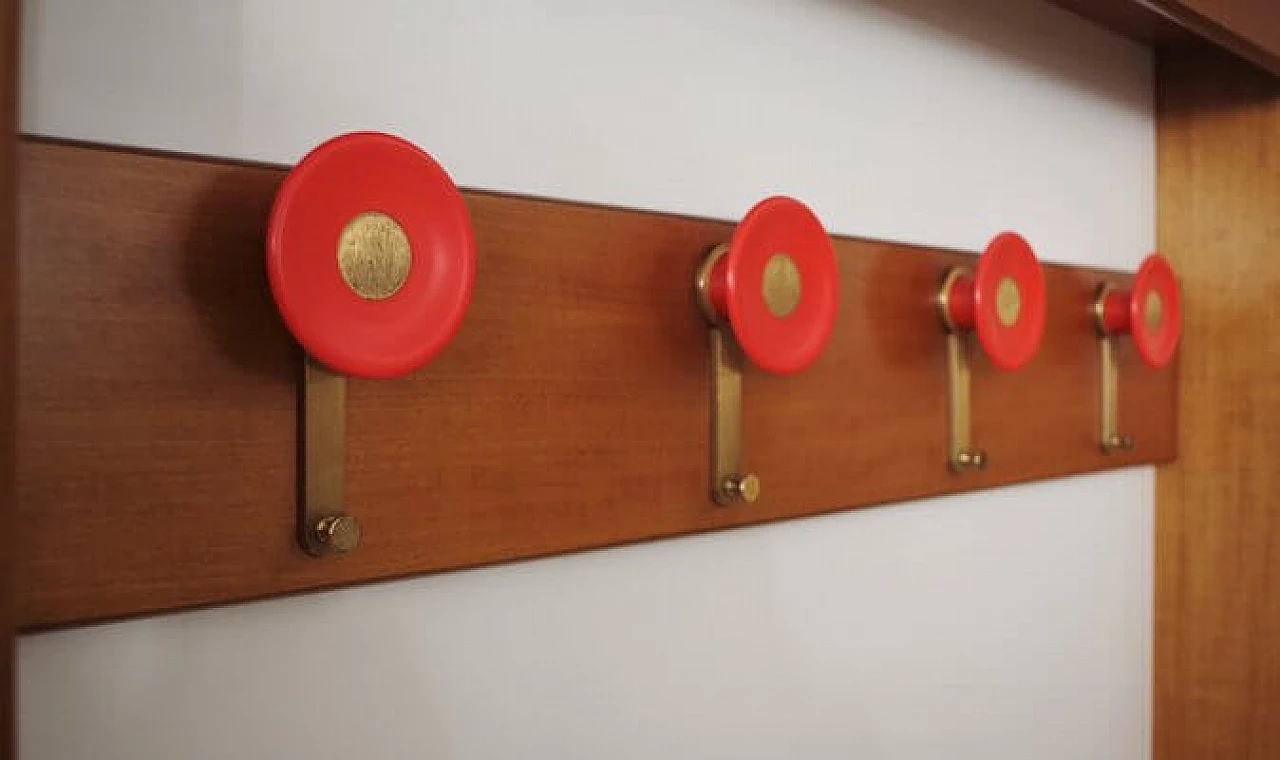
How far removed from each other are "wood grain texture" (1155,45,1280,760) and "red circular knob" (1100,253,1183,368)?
0.16m

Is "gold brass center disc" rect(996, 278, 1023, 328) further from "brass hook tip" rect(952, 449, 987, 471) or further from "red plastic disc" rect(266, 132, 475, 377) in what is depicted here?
"red plastic disc" rect(266, 132, 475, 377)

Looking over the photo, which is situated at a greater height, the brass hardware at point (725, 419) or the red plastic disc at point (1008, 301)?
the red plastic disc at point (1008, 301)

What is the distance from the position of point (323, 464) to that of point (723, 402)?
A: 0.34 metres

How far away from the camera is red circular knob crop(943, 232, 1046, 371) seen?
105 cm

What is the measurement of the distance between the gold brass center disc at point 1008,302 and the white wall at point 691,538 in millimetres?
98

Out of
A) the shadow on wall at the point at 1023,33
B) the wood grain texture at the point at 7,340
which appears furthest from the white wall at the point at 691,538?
the wood grain texture at the point at 7,340

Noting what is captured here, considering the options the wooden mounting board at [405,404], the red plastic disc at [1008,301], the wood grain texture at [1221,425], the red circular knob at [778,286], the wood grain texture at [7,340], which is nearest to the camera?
the wood grain texture at [7,340]

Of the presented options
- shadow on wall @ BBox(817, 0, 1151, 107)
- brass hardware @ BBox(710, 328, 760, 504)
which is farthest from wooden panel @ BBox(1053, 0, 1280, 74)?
brass hardware @ BBox(710, 328, 760, 504)

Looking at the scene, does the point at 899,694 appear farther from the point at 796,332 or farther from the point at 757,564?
the point at 796,332

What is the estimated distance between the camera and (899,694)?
1.09 meters

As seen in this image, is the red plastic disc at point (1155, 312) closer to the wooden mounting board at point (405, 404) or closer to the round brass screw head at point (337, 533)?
the wooden mounting board at point (405, 404)

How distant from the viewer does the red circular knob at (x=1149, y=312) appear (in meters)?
1.26

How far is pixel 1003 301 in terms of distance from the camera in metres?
1.08

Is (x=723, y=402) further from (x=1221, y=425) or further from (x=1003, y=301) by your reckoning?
(x=1221, y=425)
